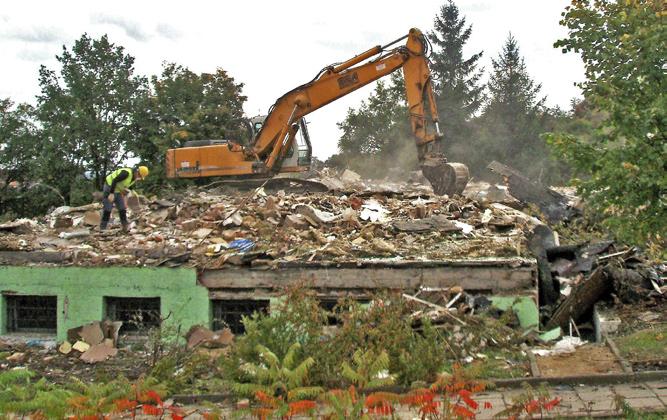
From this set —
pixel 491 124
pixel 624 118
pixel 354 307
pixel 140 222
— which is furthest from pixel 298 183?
pixel 491 124

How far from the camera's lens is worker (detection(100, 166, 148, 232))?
49.1ft

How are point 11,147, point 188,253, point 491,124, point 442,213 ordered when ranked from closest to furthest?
1. point 188,253
2. point 442,213
3. point 11,147
4. point 491,124

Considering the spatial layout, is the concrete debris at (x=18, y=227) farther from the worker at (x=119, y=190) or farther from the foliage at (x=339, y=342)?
the foliage at (x=339, y=342)

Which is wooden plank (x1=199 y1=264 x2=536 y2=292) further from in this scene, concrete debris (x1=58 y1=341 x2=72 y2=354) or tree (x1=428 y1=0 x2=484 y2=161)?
tree (x1=428 y1=0 x2=484 y2=161)

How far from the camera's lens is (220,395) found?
8.16 meters

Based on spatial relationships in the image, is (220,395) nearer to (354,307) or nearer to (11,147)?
(354,307)

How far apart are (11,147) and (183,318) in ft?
61.8

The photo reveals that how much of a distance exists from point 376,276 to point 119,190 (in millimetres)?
6276

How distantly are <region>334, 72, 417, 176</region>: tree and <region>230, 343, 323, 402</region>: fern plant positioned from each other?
35.5 meters

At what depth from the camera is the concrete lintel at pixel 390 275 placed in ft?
37.4

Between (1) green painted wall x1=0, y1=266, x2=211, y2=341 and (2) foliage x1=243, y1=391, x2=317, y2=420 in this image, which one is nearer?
(2) foliage x1=243, y1=391, x2=317, y2=420

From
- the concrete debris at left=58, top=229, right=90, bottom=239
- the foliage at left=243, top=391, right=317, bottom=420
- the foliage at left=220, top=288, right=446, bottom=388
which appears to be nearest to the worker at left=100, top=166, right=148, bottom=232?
the concrete debris at left=58, top=229, right=90, bottom=239

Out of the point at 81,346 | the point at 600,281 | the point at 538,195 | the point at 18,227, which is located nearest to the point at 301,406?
the point at 600,281

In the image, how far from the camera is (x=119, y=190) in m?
15.3
